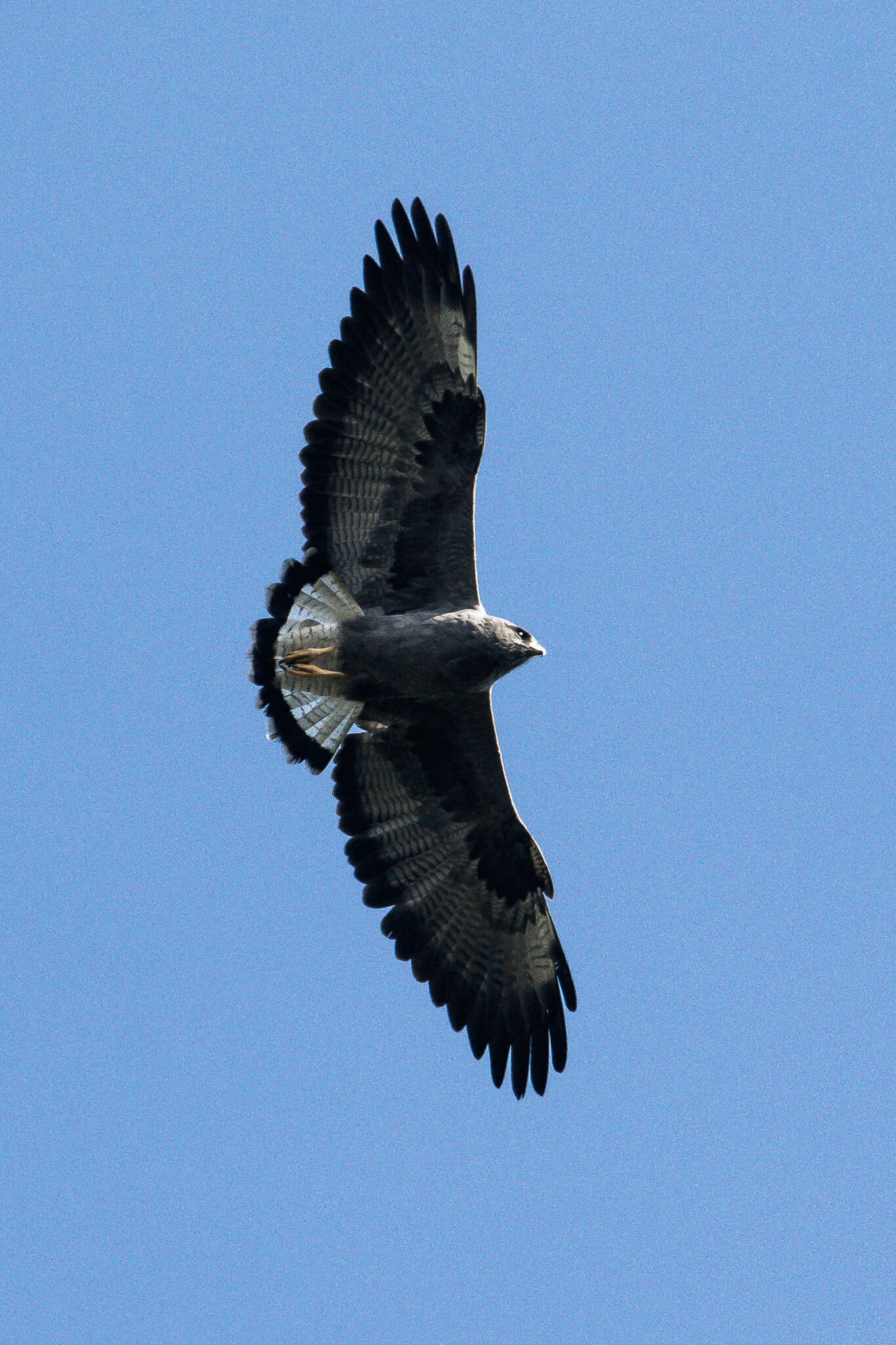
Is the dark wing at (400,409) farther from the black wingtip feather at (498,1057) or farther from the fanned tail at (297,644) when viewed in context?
the black wingtip feather at (498,1057)

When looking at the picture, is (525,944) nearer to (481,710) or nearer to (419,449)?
(481,710)

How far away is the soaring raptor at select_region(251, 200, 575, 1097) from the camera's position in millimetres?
11367

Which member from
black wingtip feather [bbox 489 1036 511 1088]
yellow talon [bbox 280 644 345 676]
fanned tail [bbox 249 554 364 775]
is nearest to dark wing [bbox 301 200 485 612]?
fanned tail [bbox 249 554 364 775]

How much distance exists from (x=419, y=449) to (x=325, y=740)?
6.71 feet

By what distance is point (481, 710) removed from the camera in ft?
39.2

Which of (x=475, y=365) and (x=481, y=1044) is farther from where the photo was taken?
(x=481, y=1044)

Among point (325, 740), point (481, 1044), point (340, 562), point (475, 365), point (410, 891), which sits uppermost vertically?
point (475, 365)

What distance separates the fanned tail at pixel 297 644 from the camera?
11.6 metres

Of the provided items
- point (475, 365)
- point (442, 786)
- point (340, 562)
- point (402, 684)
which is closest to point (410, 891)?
point (442, 786)

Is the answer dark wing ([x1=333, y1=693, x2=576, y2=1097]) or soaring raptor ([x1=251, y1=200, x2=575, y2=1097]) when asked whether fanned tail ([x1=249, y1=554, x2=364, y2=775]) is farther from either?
dark wing ([x1=333, y1=693, x2=576, y2=1097])

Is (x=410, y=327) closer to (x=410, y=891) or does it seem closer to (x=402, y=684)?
(x=402, y=684)

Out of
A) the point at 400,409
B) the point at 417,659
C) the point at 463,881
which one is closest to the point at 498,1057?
the point at 463,881

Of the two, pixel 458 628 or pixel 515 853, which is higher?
pixel 458 628

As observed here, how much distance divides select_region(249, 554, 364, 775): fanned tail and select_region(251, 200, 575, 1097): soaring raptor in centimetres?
1
